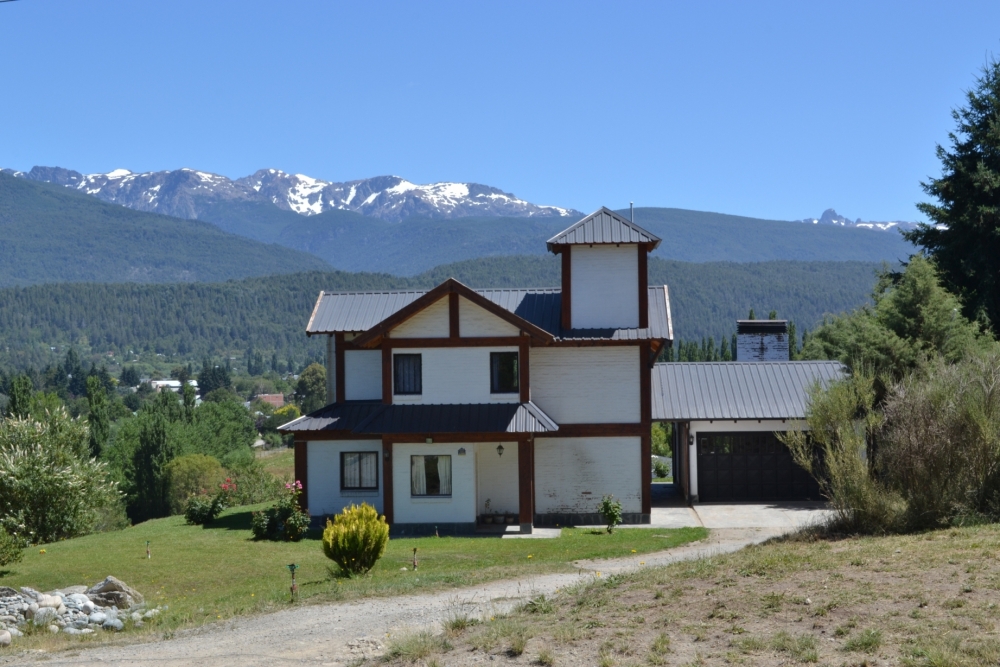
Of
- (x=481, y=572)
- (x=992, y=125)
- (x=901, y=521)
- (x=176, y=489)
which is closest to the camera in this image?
(x=901, y=521)

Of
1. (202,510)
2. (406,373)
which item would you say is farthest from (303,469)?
(406,373)

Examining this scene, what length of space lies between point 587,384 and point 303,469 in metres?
8.28

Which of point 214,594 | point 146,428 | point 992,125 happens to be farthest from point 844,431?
point 146,428

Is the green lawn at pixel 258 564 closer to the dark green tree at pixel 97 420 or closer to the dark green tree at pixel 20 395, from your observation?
the dark green tree at pixel 20 395

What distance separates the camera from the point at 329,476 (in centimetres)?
3030

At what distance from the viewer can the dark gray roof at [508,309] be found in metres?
30.3

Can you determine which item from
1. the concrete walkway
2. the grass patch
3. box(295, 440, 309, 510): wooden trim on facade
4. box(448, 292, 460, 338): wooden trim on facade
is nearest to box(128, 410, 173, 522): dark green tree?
box(295, 440, 309, 510): wooden trim on facade

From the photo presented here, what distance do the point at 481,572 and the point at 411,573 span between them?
1.58 meters

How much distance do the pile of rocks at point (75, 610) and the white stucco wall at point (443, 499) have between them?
392 inches

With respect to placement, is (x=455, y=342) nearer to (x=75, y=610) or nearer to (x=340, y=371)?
(x=340, y=371)

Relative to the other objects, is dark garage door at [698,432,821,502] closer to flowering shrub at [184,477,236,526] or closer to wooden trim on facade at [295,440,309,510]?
wooden trim on facade at [295,440,309,510]

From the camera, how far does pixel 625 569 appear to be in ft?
69.3

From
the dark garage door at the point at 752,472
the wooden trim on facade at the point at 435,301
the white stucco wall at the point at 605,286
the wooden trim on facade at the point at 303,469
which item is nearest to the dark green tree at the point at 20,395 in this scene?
the wooden trim on facade at the point at 303,469

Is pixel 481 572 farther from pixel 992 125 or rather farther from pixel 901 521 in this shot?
pixel 992 125
